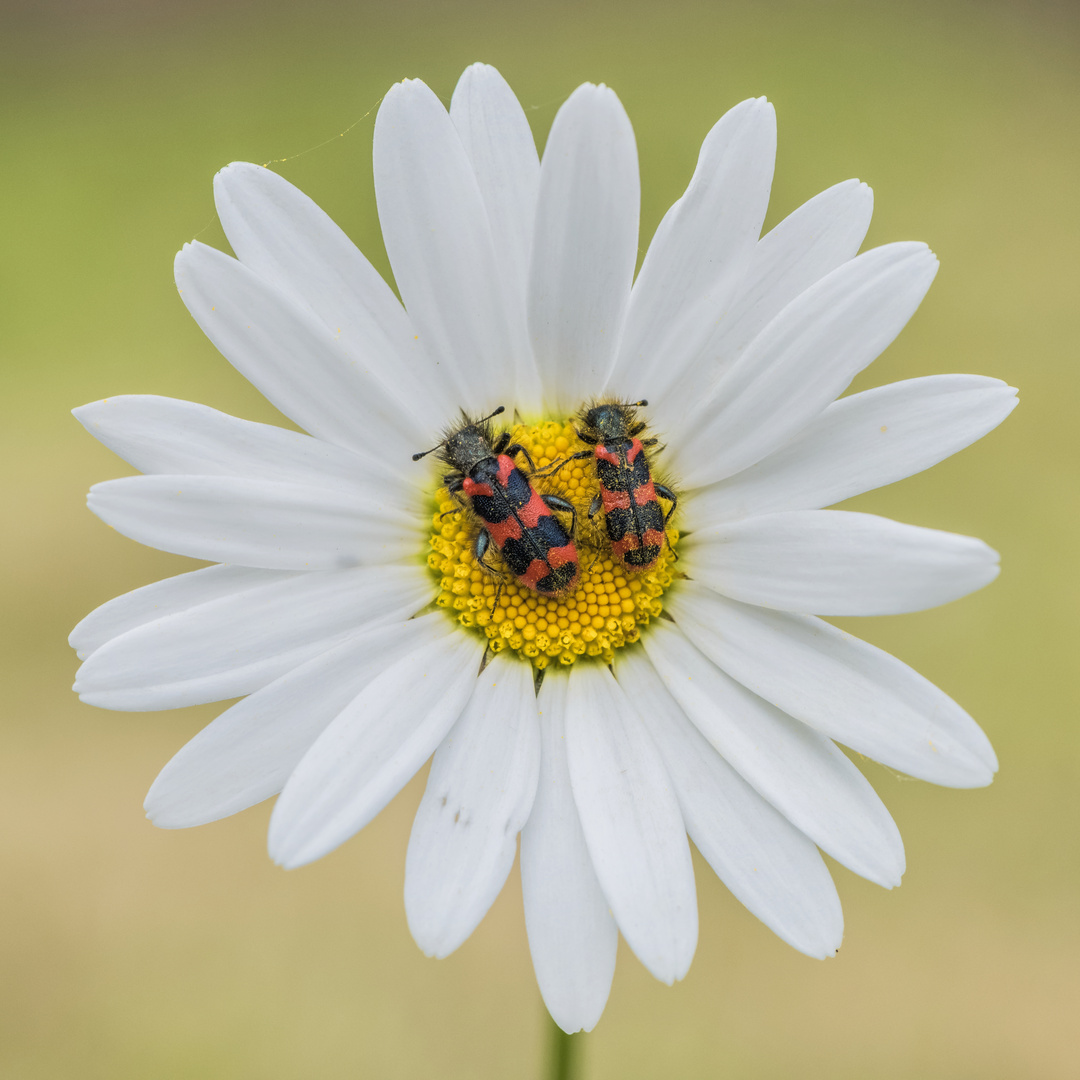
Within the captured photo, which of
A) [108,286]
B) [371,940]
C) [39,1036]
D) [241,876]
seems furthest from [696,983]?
[108,286]

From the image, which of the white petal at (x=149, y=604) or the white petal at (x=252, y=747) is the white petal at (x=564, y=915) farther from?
the white petal at (x=149, y=604)

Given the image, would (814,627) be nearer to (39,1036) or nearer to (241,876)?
(241,876)

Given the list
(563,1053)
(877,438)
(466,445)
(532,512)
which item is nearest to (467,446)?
(466,445)

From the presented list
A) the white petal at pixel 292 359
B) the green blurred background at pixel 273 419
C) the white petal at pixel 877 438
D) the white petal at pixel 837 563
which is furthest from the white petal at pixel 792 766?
the green blurred background at pixel 273 419

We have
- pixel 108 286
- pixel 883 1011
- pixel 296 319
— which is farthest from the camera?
pixel 108 286

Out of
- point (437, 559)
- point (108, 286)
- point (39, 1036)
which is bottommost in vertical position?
point (39, 1036)

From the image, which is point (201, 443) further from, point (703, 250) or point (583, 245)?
point (703, 250)
